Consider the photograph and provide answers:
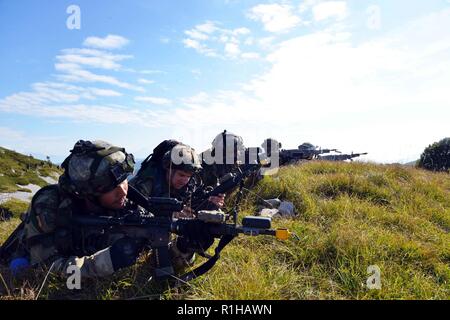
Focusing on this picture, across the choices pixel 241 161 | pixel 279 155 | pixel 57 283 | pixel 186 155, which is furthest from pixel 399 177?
pixel 57 283

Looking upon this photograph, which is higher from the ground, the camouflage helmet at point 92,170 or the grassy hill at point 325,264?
the camouflage helmet at point 92,170

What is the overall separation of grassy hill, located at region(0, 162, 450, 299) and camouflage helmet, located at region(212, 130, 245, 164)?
1.18 metres

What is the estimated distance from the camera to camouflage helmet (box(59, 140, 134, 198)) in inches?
128

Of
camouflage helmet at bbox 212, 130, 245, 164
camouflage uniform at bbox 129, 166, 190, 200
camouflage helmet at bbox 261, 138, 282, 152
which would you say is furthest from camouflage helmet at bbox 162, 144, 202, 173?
camouflage helmet at bbox 261, 138, 282, 152

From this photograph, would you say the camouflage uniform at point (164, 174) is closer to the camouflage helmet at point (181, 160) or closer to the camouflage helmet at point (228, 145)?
the camouflage helmet at point (181, 160)

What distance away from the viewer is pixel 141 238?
10.8ft

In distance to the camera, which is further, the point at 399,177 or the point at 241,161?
the point at 399,177

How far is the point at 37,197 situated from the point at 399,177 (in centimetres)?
815

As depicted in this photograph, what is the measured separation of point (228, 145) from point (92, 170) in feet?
12.2

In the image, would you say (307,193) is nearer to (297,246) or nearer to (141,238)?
(297,246)

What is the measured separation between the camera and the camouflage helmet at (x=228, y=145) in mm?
6645

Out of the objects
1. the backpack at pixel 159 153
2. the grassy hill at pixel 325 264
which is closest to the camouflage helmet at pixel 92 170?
the grassy hill at pixel 325 264

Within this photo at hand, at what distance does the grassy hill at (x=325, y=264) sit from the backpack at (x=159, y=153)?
4.61ft
